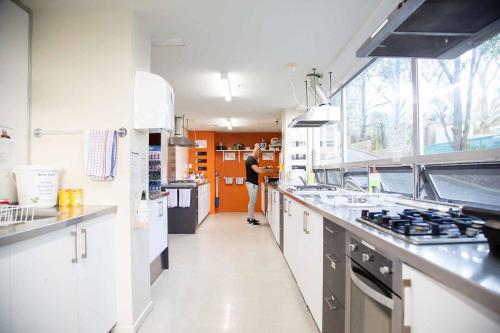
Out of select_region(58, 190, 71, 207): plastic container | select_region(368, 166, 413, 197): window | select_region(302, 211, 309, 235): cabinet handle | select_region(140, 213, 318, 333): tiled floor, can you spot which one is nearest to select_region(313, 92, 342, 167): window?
select_region(368, 166, 413, 197): window

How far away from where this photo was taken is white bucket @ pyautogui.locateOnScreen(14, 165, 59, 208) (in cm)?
173

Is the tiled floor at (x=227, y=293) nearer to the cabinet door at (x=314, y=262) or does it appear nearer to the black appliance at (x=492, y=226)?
the cabinet door at (x=314, y=262)

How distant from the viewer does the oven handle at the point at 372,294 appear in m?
0.95

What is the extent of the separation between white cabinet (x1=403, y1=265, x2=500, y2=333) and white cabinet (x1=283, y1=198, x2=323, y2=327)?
0.89 metres

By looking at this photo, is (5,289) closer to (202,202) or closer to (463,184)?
(463,184)

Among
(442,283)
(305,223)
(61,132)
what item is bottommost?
(305,223)

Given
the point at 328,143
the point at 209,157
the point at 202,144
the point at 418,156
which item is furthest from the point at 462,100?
the point at 202,144

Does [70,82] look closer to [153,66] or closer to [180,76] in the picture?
[153,66]

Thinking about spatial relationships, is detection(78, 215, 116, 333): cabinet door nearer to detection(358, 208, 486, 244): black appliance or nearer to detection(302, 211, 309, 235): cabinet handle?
detection(302, 211, 309, 235): cabinet handle

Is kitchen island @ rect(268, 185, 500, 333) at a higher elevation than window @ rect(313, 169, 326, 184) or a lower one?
lower

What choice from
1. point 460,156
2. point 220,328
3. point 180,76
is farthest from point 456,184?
point 180,76

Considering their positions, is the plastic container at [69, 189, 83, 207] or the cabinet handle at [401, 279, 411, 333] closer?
the cabinet handle at [401, 279, 411, 333]

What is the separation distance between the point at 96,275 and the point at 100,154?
78cm

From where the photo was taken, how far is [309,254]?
206 cm
